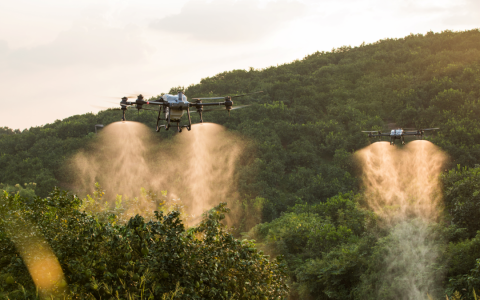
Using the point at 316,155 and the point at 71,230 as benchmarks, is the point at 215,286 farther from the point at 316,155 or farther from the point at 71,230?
the point at 316,155

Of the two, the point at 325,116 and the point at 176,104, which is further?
the point at 325,116

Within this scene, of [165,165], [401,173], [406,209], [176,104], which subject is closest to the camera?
[176,104]

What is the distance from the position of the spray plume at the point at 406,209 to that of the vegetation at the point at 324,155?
676 mm

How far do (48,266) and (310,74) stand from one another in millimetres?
84970

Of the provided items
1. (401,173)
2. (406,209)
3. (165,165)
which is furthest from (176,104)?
(401,173)

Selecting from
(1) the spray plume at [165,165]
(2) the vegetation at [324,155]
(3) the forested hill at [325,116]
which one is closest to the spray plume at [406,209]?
(2) the vegetation at [324,155]

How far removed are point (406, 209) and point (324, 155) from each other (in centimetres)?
2936

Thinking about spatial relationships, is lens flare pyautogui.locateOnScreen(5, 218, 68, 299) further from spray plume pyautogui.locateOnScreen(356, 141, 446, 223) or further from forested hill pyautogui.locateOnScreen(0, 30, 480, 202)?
forested hill pyautogui.locateOnScreen(0, 30, 480, 202)

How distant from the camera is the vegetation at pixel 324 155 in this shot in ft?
72.8

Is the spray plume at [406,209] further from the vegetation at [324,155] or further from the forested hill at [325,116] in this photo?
the forested hill at [325,116]

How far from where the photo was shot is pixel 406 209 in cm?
3412

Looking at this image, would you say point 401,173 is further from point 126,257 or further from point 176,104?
point 126,257

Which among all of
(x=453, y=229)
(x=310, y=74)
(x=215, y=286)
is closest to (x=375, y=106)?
(x=310, y=74)

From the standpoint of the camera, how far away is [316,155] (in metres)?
61.9
